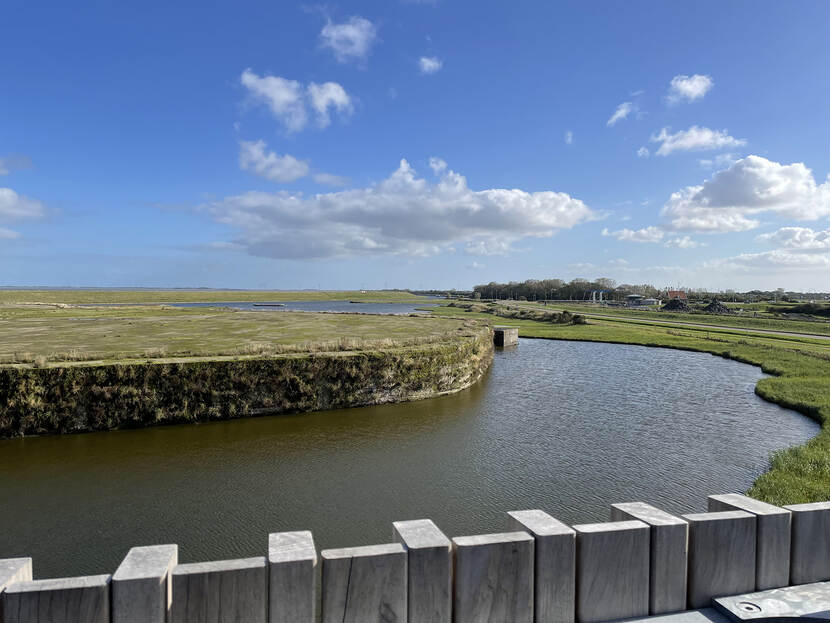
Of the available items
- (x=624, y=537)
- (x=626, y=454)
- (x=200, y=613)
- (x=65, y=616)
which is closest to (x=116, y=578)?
(x=65, y=616)

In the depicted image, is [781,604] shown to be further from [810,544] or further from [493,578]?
[493,578]

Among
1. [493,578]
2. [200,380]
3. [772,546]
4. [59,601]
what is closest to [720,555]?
[772,546]

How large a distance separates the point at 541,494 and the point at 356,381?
928 centimetres

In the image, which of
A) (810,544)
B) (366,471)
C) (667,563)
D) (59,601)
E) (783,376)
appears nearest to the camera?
(59,601)

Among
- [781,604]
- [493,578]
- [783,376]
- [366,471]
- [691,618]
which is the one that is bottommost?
[366,471]

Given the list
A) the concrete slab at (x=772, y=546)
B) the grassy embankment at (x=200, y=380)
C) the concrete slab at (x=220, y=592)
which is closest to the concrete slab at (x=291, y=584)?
the concrete slab at (x=220, y=592)

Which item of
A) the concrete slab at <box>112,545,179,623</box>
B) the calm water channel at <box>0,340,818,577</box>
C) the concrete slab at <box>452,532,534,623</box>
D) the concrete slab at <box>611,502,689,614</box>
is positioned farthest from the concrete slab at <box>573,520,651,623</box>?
the calm water channel at <box>0,340,818,577</box>

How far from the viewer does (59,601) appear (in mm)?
2436

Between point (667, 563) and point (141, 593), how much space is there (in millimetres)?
3202

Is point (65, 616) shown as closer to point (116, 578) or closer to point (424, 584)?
point (116, 578)

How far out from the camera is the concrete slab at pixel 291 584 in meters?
2.64

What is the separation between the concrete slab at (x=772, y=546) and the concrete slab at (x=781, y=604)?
7cm

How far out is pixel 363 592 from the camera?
277 centimetres

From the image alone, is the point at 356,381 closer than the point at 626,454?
No
